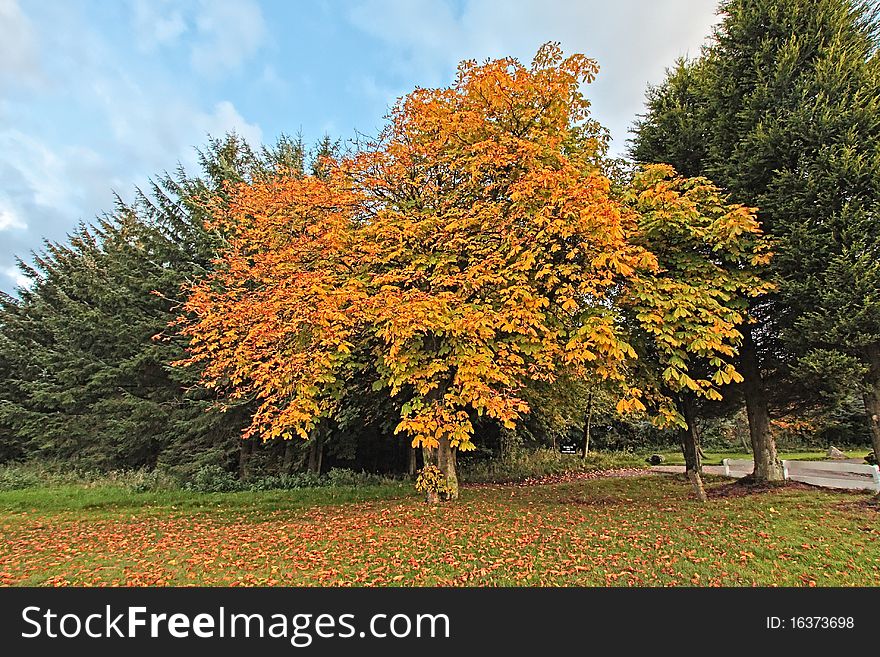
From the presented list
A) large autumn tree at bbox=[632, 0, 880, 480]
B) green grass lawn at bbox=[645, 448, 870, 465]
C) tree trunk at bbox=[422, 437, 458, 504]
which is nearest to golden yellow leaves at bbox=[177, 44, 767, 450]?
large autumn tree at bbox=[632, 0, 880, 480]

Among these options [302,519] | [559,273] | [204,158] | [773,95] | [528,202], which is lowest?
[302,519]

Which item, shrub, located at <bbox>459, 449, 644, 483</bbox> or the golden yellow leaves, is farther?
shrub, located at <bbox>459, 449, 644, 483</bbox>

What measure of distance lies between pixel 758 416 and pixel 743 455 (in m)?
18.4

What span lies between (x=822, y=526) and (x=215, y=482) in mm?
15065

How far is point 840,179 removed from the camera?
28.4 feet

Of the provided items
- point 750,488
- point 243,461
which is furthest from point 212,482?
point 750,488

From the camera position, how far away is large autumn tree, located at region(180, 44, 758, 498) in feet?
25.9

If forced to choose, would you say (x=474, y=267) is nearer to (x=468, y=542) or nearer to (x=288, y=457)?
(x=468, y=542)

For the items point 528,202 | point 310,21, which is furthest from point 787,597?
point 310,21

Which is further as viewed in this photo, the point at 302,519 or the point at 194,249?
the point at 194,249

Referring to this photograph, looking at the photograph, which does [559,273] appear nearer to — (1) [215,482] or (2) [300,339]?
(2) [300,339]

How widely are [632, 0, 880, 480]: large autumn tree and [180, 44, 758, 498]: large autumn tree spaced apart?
3.65 ft

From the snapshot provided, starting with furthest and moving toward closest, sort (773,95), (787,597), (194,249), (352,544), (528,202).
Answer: (194,249) → (773,95) → (528,202) → (352,544) → (787,597)

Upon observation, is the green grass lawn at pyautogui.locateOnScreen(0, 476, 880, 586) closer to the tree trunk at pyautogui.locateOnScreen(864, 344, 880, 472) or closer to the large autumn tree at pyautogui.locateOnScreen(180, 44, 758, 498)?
the tree trunk at pyautogui.locateOnScreen(864, 344, 880, 472)
